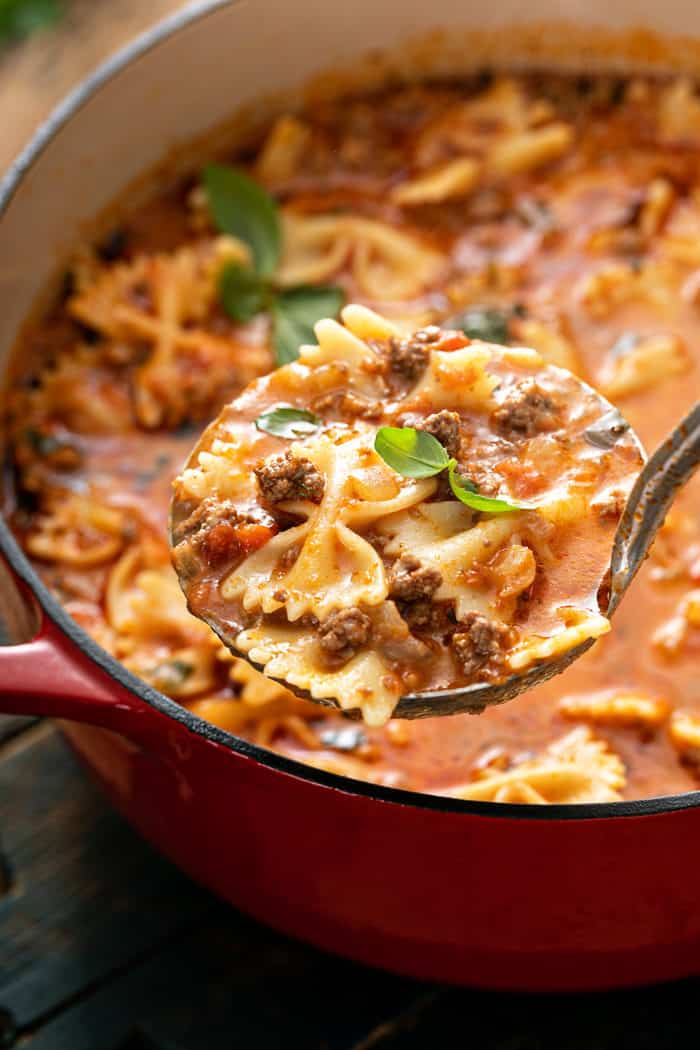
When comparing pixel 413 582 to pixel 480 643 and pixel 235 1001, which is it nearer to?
pixel 480 643

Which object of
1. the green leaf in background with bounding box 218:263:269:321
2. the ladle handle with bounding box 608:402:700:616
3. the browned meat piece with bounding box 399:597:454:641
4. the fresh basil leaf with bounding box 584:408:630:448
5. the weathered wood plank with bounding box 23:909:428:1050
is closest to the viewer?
the ladle handle with bounding box 608:402:700:616

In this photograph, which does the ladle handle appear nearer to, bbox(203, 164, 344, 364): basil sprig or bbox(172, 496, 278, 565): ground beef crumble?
bbox(172, 496, 278, 565): ground beef crumble

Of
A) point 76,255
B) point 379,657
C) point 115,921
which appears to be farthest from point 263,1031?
point 76,255

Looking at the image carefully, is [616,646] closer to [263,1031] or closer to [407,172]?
[263,1031]

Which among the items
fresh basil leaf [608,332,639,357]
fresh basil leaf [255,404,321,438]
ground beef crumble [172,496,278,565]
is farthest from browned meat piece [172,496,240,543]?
fresh basil leaf [608,332,639,357]

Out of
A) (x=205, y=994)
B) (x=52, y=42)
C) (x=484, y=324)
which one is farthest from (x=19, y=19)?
(x=205, y=994)

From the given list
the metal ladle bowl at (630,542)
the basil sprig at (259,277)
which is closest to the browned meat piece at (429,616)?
the metal ladle bowl at (630,542)
